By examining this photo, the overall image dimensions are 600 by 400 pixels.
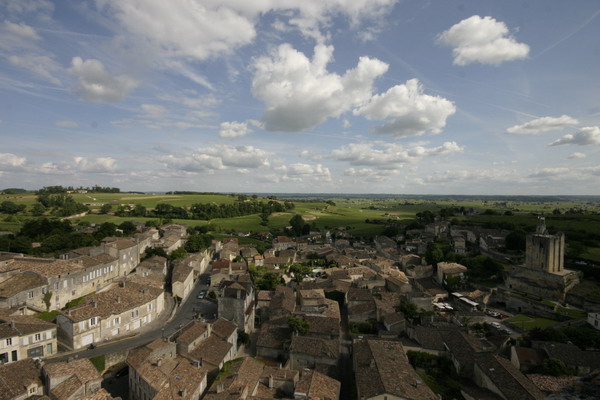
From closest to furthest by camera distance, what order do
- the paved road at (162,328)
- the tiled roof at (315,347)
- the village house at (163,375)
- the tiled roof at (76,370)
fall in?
the village house at (163,375)
the tiled roof at (76,370)
the paved road at (162,328)
the tiled roof at (315,347)

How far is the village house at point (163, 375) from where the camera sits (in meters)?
26.3

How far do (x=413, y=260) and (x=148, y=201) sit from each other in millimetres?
120538

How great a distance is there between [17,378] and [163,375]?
38.1 feet

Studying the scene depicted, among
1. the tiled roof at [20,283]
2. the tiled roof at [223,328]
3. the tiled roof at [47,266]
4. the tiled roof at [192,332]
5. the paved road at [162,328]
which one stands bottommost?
the paved road at [162,328]

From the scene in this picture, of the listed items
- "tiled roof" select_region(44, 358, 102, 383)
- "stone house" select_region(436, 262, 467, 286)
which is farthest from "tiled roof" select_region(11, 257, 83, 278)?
"stone house" select_region(436, 262, 467, 286)

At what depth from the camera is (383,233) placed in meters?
105

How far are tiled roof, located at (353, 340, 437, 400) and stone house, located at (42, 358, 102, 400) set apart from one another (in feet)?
75.6

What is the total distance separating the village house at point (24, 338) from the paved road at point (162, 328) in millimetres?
1387

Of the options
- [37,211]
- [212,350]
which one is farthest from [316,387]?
[37,211]

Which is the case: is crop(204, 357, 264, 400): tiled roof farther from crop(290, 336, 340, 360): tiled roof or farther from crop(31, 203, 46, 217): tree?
crop(31, 203, 46, 217): tree

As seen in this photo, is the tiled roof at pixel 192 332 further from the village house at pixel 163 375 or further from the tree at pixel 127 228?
the tree at pixel 127 228

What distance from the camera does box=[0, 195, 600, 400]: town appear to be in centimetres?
2759

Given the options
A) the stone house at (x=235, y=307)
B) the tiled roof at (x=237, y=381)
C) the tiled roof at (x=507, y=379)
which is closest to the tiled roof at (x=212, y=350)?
the tiled roof at (x=237, y=381)

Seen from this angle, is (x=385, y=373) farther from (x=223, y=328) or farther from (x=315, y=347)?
(x=223, y=328)
